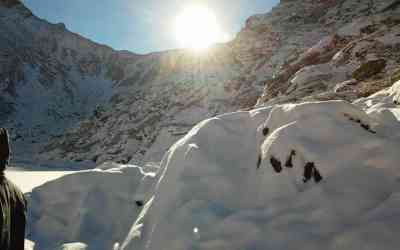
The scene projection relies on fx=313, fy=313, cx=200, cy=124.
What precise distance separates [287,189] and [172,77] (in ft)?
150

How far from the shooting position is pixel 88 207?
6.90 m

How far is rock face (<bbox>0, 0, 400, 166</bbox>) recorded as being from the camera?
15.5 metres

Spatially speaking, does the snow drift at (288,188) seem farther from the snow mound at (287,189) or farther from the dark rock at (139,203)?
the dark rock at (139,203)

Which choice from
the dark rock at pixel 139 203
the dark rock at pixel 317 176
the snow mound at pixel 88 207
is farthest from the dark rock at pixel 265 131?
the dark rock at pixel 139 203

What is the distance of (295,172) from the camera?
458cm

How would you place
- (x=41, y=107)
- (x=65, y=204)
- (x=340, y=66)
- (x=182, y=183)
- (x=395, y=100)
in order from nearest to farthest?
(x=182, y=183), (x=395, y=100), (x=65, y=204), (x=340, y=66), (x=41, y=107)

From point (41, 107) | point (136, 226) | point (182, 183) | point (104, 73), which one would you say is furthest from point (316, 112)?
point (104, 73)

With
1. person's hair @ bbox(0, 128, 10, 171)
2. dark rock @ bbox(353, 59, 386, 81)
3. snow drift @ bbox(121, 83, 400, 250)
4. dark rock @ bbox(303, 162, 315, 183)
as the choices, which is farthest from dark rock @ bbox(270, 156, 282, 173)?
dark rock @ bbox(353, 59, 386, 81)

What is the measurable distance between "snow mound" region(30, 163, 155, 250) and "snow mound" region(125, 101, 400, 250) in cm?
109

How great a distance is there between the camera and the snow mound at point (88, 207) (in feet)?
20.9

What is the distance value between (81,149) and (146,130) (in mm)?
8258

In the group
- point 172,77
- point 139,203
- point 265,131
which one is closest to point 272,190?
point 265,131

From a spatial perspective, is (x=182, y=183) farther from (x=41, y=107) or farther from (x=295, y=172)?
(x=41, y=107)

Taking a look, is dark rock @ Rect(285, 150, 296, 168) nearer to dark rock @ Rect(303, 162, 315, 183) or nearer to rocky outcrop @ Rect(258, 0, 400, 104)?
dark rock @ Rect(303, 162, 315, 183)
